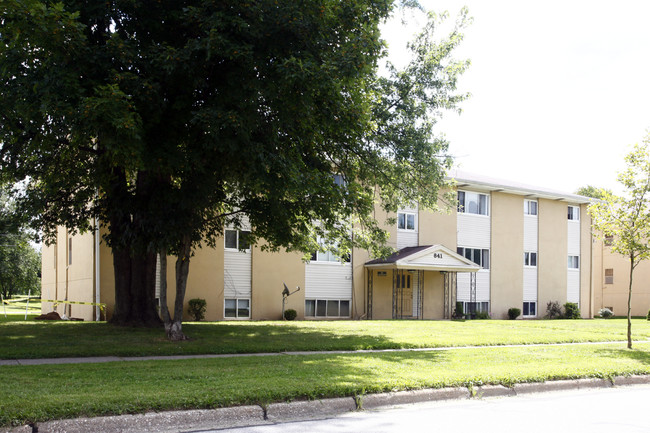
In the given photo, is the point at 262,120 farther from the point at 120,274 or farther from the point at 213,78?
the point at 120,274

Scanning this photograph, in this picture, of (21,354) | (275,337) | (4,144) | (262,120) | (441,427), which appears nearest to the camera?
(441,427)

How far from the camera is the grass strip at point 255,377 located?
7.11 m

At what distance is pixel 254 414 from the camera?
24.4 feet

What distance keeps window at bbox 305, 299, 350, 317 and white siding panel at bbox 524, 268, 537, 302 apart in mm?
12597

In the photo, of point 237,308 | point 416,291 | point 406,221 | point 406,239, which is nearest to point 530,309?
point 416,291

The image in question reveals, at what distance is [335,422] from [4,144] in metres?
11.8

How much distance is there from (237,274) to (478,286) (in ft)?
48.4

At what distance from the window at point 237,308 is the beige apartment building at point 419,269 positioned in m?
0.04

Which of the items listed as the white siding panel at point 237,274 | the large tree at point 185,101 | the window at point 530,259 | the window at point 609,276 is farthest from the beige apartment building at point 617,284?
the large tree at point 185,101

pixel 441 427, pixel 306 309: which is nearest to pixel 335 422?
pixel 441 427

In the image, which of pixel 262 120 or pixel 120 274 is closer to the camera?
pixel 262 120

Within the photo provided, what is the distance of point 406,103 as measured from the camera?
19562mm

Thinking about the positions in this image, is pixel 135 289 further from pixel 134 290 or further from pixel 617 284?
pixel 617 284

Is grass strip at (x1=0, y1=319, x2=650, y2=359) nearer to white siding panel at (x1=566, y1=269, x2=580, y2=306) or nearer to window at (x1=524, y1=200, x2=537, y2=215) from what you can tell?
window at (x1=524, y1=200, x2=537, y2=215)
